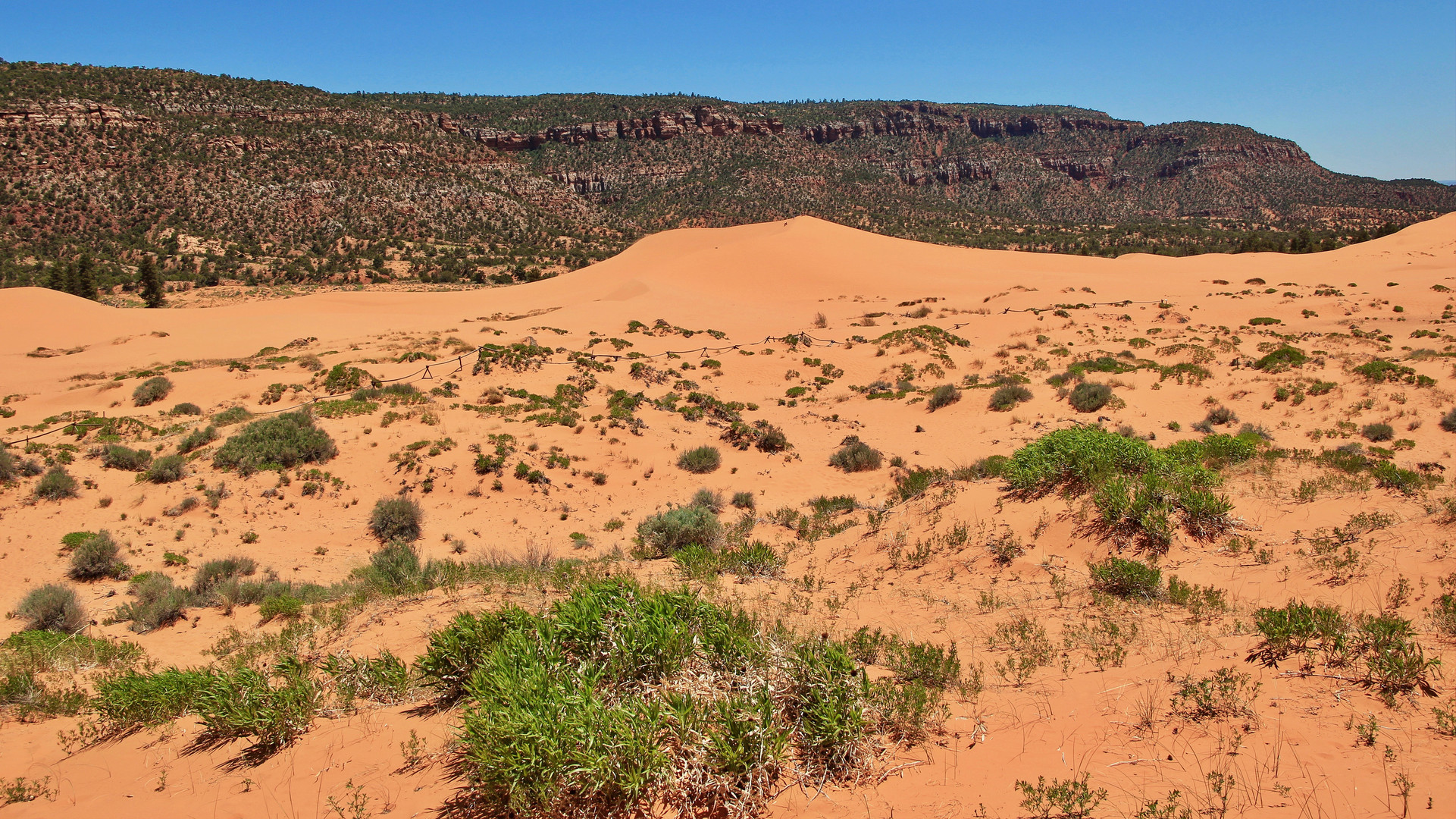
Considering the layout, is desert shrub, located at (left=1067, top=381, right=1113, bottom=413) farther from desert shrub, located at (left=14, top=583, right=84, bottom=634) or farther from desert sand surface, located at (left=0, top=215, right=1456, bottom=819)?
desert shrub, located at (left=14, top=583, right=84, bottom=634)

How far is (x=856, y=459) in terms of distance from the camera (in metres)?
14.0

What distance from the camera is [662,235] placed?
5050cm

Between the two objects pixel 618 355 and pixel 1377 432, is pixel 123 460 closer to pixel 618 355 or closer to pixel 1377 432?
pixel 618 355

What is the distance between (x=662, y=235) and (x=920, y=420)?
37.2 meters

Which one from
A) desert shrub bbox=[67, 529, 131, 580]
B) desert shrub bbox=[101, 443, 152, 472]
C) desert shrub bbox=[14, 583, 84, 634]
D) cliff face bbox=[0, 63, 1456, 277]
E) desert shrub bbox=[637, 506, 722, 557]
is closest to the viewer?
desert shrub bbox=[14, 583, 84, 634]

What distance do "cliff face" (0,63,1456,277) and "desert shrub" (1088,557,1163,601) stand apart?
55925 millimetres

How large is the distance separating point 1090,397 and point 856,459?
561 centimetres

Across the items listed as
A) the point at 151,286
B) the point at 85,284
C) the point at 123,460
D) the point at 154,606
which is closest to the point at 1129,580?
the point at 154,606

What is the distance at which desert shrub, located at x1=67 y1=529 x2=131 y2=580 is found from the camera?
955 centimetres

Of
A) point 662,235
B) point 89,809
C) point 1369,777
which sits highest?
point 662,235

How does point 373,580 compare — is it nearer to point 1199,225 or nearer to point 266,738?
point 266,738

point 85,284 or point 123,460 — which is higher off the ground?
point 85,284

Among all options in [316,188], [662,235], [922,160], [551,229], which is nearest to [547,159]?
[551,229]

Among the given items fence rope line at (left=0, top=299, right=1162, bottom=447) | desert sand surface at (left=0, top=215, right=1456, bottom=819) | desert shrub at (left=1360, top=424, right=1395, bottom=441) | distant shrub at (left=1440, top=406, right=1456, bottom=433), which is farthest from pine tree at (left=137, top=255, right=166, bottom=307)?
distant shrub at (left=1440, top=406, right=1456, bottom=433)
